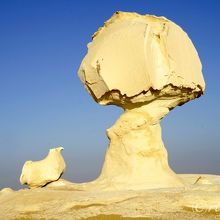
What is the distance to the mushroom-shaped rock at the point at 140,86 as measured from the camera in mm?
11070

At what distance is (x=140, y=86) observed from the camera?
11.1 m

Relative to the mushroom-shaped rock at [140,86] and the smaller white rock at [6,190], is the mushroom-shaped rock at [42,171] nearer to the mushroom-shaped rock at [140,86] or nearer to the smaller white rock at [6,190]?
the smaller white rock at [6,190]

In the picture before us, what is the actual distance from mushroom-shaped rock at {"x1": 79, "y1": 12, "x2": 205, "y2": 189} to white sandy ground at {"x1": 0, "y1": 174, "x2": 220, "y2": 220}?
186 centimetres

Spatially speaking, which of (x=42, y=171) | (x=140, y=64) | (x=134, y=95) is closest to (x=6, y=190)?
(x=42, y=171)

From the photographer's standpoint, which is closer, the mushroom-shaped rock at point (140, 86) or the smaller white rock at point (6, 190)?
the mushroom-shaped rock at point (140, 86)

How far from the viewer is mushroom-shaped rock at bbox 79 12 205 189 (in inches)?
436

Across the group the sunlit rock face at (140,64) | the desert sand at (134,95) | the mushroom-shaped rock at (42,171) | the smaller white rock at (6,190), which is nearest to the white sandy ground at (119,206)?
the desert sand at (134,95)

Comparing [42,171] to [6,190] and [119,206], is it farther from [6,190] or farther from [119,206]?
[119,206]

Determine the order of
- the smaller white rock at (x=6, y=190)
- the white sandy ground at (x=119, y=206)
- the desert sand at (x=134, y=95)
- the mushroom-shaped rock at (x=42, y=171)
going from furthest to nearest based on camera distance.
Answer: the mushroom-shaped rock at (x=42, y=171) < the smaller white rock at (x=6, y=190) < the desert sand at (x=134, y=95) < the white sandy ground at (x=119, y=206)

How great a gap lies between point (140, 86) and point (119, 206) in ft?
12.2

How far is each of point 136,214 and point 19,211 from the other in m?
2.64

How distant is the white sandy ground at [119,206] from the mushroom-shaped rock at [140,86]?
1.86m

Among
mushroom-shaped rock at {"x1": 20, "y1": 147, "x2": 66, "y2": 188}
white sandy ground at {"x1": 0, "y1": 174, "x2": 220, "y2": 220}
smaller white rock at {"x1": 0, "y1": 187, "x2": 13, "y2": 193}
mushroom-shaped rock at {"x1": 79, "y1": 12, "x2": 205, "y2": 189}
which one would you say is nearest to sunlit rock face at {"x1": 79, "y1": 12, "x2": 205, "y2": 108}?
mushroom-shaped rock at {"x1": 79, "y1": 12, "x2": 205, "y2": 189}

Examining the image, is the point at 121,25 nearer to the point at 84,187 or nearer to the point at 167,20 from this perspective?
the point at 167,20
